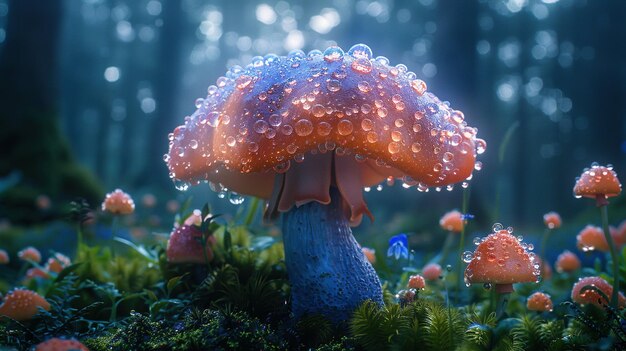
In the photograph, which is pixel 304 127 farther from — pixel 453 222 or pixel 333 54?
pixel 453 222

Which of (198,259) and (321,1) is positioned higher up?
(321,1)

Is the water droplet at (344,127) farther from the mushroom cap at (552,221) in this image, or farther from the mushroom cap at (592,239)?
the mushroom cap at (592,239)

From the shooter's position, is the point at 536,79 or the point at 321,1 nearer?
the point at 321,1

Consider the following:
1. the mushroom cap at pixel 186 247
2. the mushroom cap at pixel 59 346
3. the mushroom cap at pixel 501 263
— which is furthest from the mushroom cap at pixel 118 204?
the mushroom cap at pixel 501 263

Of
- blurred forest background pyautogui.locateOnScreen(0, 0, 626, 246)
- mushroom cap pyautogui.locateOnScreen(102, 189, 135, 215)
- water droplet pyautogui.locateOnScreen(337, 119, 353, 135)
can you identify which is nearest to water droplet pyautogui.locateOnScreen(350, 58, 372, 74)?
water droplet pyautogui.locateOnScreen(337, 119, 353, 135)

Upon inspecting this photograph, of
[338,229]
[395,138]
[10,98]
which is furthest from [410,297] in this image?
[10,98]

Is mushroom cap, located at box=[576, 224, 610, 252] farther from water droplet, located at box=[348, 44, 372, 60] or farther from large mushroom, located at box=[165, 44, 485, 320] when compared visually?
water droplet, located at box=[348, 44, 372, 60]

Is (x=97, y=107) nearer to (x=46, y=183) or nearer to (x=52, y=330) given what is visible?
(x=46, y=183)
